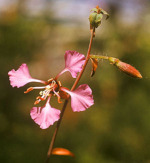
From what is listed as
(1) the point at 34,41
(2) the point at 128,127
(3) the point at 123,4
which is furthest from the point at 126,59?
(3) the point at 123,4

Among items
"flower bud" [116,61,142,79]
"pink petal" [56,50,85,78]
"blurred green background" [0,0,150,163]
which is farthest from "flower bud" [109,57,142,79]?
"blurred green background" [0,0,150,163]

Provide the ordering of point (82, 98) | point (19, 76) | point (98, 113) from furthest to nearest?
point (98, 113), point (19, 76), point (82, 98)

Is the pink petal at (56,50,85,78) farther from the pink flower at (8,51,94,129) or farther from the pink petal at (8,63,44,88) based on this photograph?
the pink petal at (8,63,44,88)

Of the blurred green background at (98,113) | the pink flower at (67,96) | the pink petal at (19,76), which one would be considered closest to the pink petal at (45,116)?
the pink flower at (67,96)

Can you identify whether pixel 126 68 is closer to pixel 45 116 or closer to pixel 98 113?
pixel 45 116

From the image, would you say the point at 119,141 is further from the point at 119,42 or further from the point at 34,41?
the point at 34,41

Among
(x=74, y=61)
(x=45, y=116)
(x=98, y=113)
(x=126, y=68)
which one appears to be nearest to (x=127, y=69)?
(x=126, y=68)
